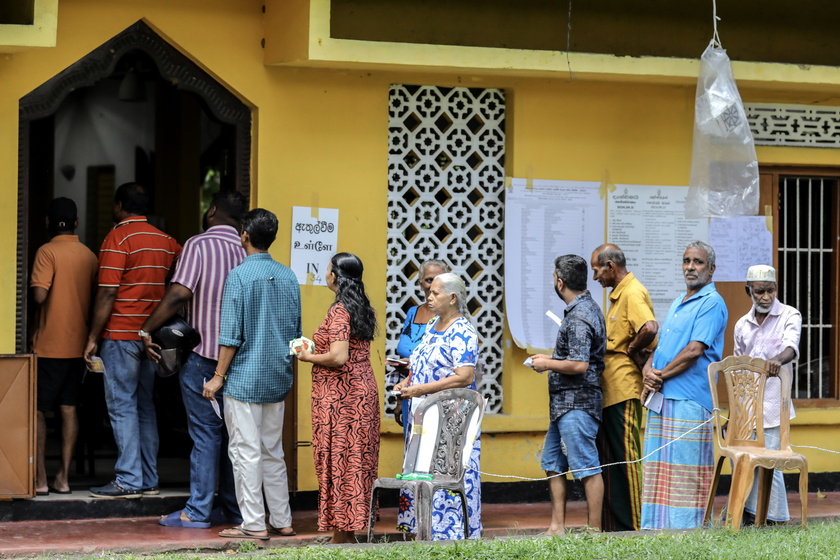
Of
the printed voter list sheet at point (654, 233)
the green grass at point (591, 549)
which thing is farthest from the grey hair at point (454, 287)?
the printed voter list sheet at point (654, 233)

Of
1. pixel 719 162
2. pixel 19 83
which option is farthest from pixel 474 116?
pixel 19 83

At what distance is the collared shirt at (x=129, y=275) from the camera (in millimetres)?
7953

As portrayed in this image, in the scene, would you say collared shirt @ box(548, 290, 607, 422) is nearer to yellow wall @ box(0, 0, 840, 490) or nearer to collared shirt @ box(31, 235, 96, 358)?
yellow wall @ box(0, 0, 840, 490)

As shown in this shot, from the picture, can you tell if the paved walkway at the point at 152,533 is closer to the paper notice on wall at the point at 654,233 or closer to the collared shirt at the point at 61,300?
the collared shirt at the point at 61,300

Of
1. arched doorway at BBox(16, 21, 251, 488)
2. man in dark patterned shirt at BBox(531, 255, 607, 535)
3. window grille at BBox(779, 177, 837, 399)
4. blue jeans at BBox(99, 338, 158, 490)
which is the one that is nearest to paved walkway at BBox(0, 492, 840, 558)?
blue jeans at BBox(99, 338, 158, 490)

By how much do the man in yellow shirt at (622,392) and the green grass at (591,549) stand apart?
0.90 metres

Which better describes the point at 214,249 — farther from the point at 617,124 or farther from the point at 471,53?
the point at 617,124

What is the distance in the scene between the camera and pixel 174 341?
755 cm

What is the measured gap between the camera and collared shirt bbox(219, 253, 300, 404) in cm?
723

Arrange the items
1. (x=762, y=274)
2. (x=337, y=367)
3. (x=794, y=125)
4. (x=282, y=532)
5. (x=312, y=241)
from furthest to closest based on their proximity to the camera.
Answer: (x=794, y=125)
(x=312, y=241)
(x=762, y=274)
(x=282, y=532)
(x=337, y=367)

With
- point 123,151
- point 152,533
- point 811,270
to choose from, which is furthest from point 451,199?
point 123,151

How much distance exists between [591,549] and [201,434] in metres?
2.60

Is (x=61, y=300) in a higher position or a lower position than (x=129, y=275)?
lower

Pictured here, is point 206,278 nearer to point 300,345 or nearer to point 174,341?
point 174,341
